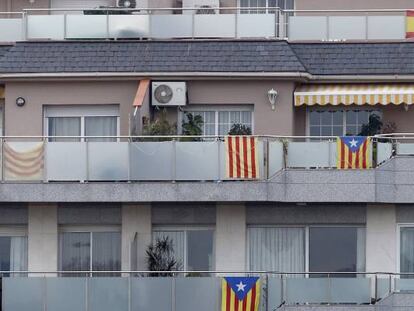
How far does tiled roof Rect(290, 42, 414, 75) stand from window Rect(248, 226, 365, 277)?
4.23 meters

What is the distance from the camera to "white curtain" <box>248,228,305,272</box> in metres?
55.8

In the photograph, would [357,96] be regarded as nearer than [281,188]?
No

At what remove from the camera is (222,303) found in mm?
53625

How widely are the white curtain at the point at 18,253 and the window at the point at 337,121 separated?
7741 mm

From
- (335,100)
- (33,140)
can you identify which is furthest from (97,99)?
(335,100)

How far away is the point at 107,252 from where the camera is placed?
184 ft

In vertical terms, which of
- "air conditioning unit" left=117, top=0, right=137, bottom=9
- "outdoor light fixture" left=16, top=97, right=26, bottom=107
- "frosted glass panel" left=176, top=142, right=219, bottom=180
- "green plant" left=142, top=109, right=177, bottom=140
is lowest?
"frosted glass panel" left=176, top=142, right=219, bottom=180

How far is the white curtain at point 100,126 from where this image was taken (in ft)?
Result: 189

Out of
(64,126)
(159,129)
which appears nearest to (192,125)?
(159,129)

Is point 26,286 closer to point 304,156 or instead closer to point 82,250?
point 82,250

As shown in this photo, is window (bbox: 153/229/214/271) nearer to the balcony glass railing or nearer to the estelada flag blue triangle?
the balcony glass railing

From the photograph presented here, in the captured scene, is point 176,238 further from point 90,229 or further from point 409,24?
point 409,24

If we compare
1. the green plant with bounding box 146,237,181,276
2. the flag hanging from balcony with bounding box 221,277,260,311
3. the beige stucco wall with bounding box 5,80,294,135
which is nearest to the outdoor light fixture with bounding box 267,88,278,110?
the beige stucco wall with bounding box 5,80,294,135

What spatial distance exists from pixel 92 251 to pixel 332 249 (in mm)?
5727
